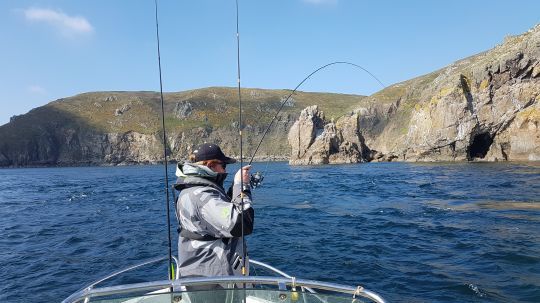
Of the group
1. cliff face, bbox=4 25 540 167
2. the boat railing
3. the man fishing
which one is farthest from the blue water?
cliff face, bbox=4 25 540 167

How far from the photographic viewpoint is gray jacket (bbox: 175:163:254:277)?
361 cm

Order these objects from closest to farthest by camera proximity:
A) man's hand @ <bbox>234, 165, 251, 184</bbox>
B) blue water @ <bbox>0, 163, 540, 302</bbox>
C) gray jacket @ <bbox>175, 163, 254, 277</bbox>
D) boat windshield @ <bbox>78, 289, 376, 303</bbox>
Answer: boat windshield @ <bbox>78, 289, 376, 303</bbox>, gray jacket @ <bbox>175, 163, 254, 277</bbox>, man's hand @ <bbox>234, 165, 251, 184</bbox>, blue water @ <bbox>0, 163, 540, 302</bbox>

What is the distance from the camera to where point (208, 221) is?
364cm

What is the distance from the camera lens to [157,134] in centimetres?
19300

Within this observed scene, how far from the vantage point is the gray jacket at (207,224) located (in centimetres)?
361

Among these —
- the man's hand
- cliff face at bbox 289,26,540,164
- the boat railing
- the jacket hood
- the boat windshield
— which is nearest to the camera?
the boat railing

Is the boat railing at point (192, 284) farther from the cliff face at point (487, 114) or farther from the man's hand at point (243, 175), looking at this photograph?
the cliff face at point (487, 114)

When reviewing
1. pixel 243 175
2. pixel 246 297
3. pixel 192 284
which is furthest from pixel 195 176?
pixel 246 297

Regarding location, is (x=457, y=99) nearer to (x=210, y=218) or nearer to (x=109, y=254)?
(x=109, y=254)

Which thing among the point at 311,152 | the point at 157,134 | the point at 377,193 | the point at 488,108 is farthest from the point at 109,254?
the point at 157,134

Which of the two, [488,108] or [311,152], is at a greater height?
[488,108]

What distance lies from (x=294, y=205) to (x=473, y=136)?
59686 millimetres

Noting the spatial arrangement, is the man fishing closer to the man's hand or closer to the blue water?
the man's hand

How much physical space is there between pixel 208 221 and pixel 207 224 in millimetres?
44
